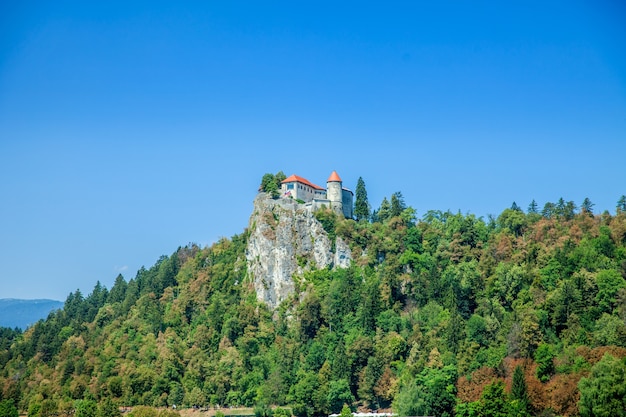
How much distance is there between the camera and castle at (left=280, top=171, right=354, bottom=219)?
11606 cm

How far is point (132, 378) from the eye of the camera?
10462 cm

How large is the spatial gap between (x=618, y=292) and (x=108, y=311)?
8251 centimetres

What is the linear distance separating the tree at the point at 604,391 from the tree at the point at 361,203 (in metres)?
56.0

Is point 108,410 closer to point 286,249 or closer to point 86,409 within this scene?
point 86,409

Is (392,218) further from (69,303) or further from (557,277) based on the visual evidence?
(69,303)

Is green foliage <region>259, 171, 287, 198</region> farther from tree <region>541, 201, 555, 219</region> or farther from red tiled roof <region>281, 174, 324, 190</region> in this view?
tree <region>541, 201, 555, 219</region>

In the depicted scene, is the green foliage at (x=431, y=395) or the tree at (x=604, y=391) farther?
the green foliage at (x=431, y=395)

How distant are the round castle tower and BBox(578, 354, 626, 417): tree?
55.0 meters

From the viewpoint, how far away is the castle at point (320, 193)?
116062mm

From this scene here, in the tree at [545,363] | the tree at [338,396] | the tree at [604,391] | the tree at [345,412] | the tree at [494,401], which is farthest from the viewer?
the tree at [338,396]

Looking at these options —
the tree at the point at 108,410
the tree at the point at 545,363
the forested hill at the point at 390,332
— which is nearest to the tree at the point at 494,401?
the forested hill at the point at 390,332

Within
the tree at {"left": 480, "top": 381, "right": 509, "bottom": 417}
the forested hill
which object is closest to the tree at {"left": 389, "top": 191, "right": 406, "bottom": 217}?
the forested hill

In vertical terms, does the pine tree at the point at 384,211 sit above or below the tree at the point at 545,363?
above

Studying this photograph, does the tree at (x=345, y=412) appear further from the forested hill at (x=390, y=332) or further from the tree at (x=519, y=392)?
the tree at (x=519, y=392)
